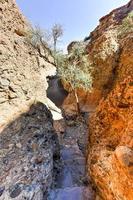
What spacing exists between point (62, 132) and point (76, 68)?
5.20 metres

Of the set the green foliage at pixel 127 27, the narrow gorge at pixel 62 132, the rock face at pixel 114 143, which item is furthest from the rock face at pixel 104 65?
the rock face at pixel 114 143

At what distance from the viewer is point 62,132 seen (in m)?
13.5

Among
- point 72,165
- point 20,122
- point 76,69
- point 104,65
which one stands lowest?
point 72,165

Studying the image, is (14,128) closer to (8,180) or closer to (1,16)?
(8,180)

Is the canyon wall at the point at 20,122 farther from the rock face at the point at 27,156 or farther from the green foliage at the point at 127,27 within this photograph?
the green foliage at the point at 127,27

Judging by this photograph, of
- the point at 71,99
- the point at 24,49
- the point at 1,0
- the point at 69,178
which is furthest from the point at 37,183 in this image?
the point at 71,99

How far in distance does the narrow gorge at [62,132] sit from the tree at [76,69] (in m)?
0.15

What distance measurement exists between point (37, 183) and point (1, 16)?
7.53m

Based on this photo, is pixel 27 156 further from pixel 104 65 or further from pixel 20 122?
pixel 104 65

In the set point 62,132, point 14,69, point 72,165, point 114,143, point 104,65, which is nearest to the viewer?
point 114,143

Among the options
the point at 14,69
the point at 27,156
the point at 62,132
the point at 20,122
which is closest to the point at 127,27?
the point at 62,132

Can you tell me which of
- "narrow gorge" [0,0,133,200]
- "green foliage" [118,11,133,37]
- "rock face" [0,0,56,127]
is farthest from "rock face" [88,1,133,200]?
"green foliage" [118,11,133,37]

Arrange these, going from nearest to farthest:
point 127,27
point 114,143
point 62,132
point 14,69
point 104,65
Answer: point 114,143
point 14,69
point 62,132
point 104,65
point 127,27

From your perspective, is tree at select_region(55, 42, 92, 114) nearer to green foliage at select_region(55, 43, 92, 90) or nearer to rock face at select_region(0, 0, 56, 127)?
green foliage at select_region(55, 43, 92, 90)
